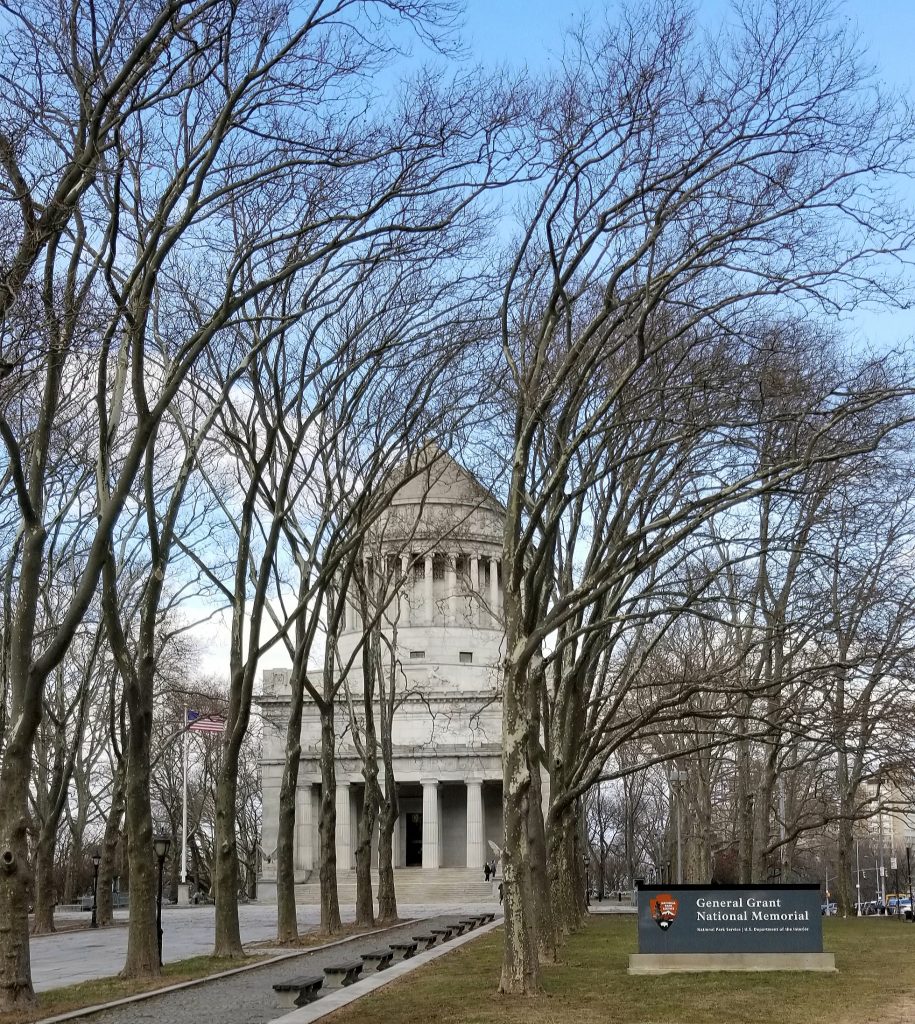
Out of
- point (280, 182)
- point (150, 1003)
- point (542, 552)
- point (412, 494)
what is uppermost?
point (412, 494)

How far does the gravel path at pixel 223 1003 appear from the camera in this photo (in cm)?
1519

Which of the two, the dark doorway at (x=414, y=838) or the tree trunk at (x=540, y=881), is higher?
the tree trunk at (x=540, y=881)

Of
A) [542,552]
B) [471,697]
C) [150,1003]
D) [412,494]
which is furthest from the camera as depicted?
[471,697]

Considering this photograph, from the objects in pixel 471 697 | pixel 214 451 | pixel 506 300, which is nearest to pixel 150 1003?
pixel 506 300

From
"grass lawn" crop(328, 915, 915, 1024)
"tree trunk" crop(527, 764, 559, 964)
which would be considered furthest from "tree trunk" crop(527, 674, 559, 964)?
"grass lawn" crop(328, 915, 915, 1024)

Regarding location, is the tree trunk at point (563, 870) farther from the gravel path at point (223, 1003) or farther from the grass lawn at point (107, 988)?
the grass lawn at point (107, 988)

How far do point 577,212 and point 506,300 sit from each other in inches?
61.9

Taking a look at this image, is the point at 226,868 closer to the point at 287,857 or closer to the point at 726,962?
the point at 287,857

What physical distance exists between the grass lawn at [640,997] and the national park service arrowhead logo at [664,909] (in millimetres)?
976

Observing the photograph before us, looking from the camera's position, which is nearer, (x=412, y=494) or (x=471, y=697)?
(x=412, y=494)

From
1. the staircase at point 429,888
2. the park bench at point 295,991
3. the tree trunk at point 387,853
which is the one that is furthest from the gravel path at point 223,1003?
the staircase at point 429,888

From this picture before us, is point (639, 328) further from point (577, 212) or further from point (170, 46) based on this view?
point (170, 46)

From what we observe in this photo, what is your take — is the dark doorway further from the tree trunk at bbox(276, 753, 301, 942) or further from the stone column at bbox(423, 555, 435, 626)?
the tree trunk at bbox(276, 753, 301, 942)

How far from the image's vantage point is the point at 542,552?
18.0 meters
